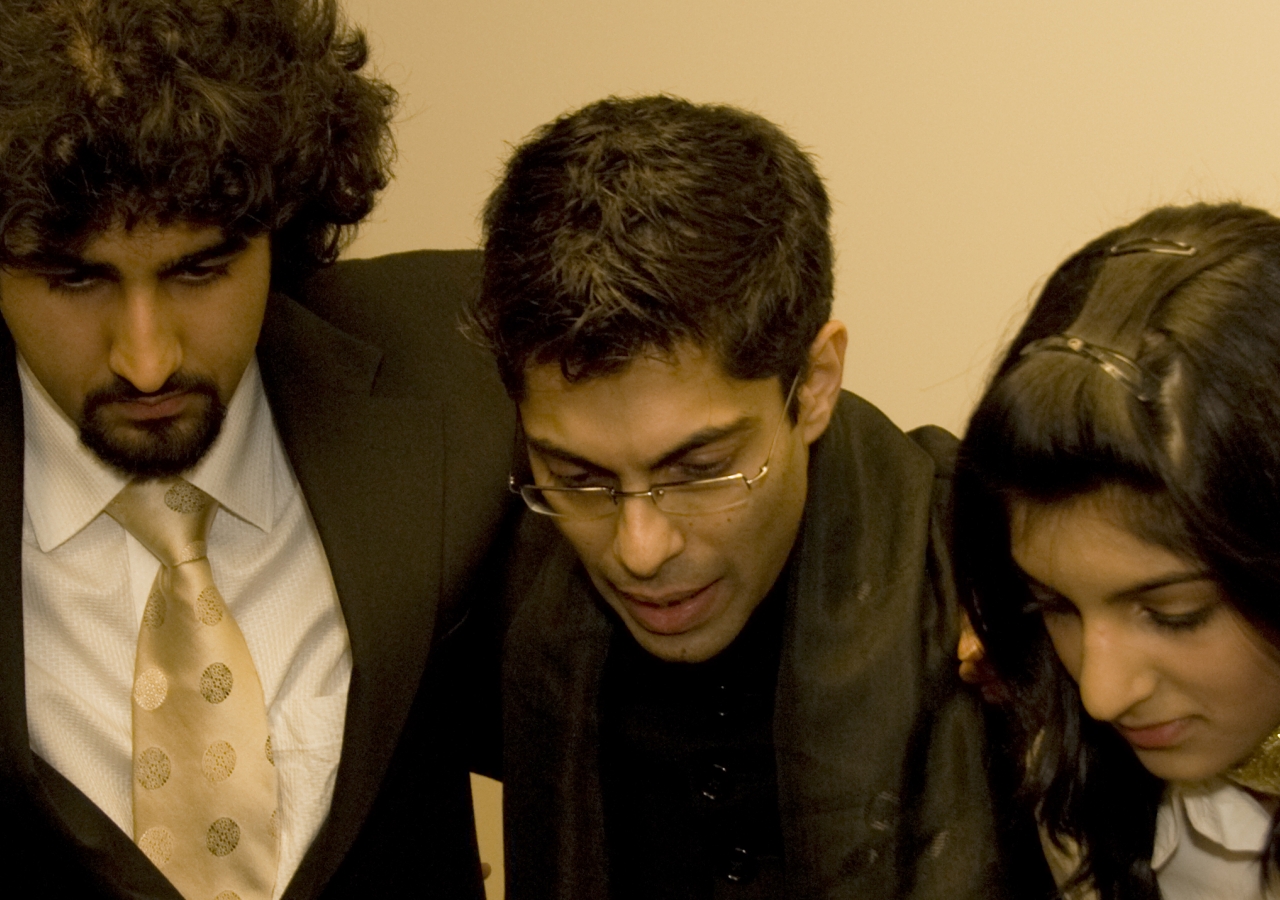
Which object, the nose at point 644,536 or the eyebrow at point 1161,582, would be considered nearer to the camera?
the eyebrow at point 1161,582

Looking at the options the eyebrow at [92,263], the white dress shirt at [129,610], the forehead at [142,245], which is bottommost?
the white dress shirt at [129,610]

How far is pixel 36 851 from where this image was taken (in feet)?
4.88

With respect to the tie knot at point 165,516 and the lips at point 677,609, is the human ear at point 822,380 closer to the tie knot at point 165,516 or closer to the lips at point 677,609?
the lips at point 677,609

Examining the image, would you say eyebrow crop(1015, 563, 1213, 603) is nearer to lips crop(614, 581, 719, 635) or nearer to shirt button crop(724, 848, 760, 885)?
lips crop(614, 581, 719, 635)

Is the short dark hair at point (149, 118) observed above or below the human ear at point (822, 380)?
above

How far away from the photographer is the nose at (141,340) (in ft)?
4.74

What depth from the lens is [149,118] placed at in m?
1.45

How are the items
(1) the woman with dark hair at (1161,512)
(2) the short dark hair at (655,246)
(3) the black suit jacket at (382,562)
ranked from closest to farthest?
(1) the woman with dark hair at (1161,512)
(2) the short dark hair at (655,246)
(3) the black suit jacket at (382,562)

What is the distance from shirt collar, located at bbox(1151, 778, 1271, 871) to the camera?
1.32m

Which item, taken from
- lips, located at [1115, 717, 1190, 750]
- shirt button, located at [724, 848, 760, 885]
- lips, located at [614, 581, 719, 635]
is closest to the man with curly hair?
lips, located at [614, 581, 719, 635]

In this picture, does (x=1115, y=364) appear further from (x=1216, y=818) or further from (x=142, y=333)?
(x=142, y=333)

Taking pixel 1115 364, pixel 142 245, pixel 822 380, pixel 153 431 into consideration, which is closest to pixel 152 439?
pixel 153 431

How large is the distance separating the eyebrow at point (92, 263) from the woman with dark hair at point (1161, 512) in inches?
31.9

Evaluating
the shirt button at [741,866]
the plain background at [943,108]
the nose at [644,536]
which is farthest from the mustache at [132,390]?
the plain background at [943,108]
